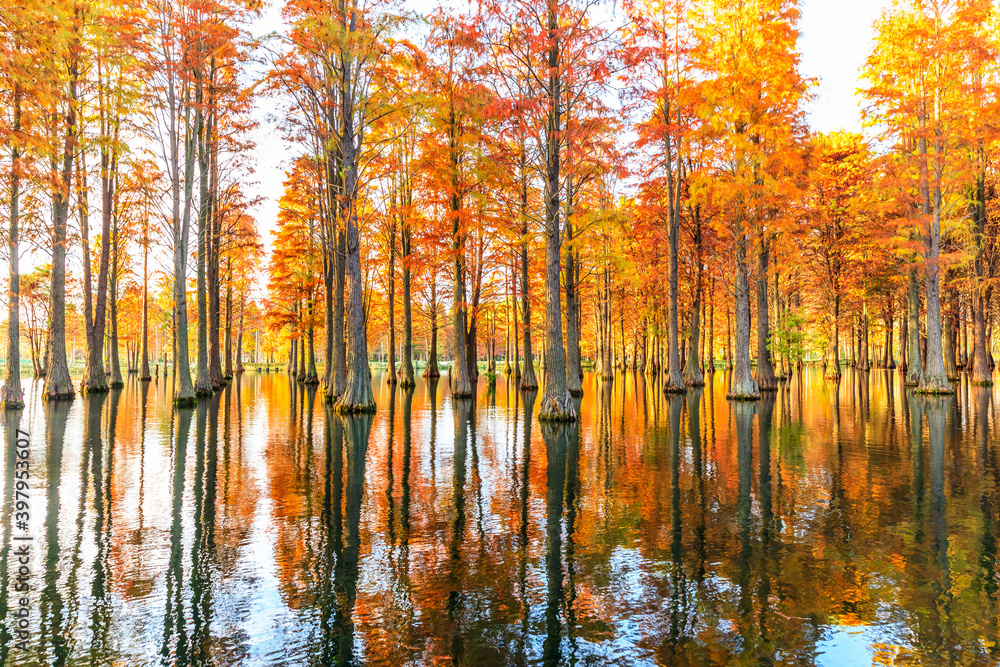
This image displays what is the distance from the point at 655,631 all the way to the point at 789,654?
2.70ft

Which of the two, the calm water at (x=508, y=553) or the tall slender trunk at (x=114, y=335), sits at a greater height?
the tall slender trunk at (x=114, y=335)

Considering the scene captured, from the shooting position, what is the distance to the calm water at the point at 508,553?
3719mm

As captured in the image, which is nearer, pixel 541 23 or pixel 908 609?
pixel 908 609

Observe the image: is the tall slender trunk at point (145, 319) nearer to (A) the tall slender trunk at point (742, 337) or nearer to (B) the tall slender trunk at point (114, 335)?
(B) the tall slender trunk at point (114, 335)

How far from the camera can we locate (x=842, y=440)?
12.1 meters

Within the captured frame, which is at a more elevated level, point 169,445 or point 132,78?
point 132,78

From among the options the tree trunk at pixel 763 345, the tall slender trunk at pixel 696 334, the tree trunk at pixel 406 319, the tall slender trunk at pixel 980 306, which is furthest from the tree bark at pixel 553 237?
the tall slender trunk at pixel 980 306

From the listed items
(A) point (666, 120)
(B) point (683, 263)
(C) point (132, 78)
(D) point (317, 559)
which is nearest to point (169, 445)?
(D) point (317, 559)

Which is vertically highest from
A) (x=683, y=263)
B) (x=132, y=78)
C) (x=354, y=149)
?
(x=132, y=78)

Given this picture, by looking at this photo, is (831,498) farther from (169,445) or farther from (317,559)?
(169,445)

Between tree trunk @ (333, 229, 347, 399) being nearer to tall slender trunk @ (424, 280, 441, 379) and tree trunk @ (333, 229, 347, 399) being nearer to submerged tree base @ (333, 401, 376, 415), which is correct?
submerged tree base @ (333, 401, 376, 415)

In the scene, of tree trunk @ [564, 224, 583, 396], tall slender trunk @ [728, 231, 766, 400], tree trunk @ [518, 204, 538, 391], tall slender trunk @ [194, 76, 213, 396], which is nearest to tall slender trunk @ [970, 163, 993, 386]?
tall slender trunk @ [728, 231, 766, 400]

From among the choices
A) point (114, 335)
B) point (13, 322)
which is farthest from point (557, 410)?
point (114, 335)

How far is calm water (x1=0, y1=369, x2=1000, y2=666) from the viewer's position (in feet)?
12.2
